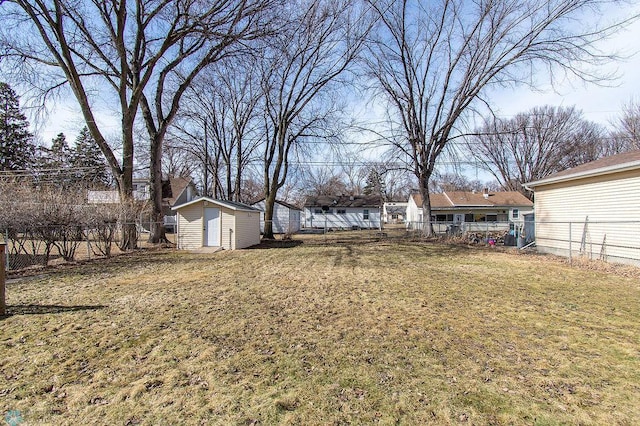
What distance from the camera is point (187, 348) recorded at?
148 inches

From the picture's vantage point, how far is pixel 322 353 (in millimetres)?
3623

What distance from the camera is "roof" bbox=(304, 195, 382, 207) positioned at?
35.0 meters

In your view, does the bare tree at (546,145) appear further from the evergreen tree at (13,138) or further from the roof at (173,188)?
the evergreen tree at (13,138)

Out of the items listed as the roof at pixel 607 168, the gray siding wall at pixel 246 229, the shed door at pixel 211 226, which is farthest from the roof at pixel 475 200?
the shed door at pixel 211 226

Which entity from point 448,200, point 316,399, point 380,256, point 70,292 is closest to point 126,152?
point 70,292

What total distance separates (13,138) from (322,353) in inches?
1636

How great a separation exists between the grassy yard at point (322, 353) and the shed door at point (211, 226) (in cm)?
848

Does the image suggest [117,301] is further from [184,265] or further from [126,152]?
[126,152]

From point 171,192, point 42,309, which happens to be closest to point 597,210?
point 42,309

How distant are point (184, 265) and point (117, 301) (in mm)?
4597

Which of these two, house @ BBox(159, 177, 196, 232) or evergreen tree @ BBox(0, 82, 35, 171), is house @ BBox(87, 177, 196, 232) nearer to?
house @ BBox(159, 177, 196, 232)

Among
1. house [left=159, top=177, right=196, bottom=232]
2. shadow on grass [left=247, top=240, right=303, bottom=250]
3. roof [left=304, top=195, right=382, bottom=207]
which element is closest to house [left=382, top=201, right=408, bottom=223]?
A: roof [left=304, top=195, right=382, bottom=207]

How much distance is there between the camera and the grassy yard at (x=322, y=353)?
2568 millimetres

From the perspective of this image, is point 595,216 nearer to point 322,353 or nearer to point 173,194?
point 322,353
